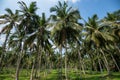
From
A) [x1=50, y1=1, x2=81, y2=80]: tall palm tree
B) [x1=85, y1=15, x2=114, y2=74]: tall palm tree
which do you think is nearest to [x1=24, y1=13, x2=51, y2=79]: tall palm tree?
[x1=50, y1=1, x2=81, y2=80]: tall palm tree

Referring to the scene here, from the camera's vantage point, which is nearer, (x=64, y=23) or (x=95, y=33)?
(x=64, y=23)

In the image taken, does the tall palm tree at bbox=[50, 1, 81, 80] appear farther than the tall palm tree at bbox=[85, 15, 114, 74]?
No

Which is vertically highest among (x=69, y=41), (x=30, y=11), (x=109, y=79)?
(x=30, y=11)

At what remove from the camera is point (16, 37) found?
5025 centimetres

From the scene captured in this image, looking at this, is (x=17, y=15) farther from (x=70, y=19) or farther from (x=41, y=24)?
(x=70, y=19)

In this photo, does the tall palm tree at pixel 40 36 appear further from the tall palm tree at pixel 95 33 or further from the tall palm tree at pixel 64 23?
the tall palm tree at pixel 95 33

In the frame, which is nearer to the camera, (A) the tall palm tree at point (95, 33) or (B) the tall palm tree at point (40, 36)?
(B) the tall palm tree at point (40, 36)

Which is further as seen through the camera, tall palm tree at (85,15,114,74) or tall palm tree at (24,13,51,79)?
tall palm tree at (85,15,114,74)

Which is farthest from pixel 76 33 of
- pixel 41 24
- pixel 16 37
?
pixel 16 37

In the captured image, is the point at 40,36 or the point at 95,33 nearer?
the point at 40,36

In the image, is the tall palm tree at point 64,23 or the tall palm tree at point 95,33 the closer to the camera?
the tall palm tree at point 64,23

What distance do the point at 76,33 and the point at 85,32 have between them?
791cm

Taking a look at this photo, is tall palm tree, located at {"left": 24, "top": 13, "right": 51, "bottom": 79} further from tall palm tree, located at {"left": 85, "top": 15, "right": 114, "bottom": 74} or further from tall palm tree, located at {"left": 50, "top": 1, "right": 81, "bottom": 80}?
tall palm tree, located at {"left": 85, "top": 15, "right": 114, "bottom": 74}

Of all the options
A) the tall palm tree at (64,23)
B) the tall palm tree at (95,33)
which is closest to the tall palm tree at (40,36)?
the tall palm tree at (64,23)
